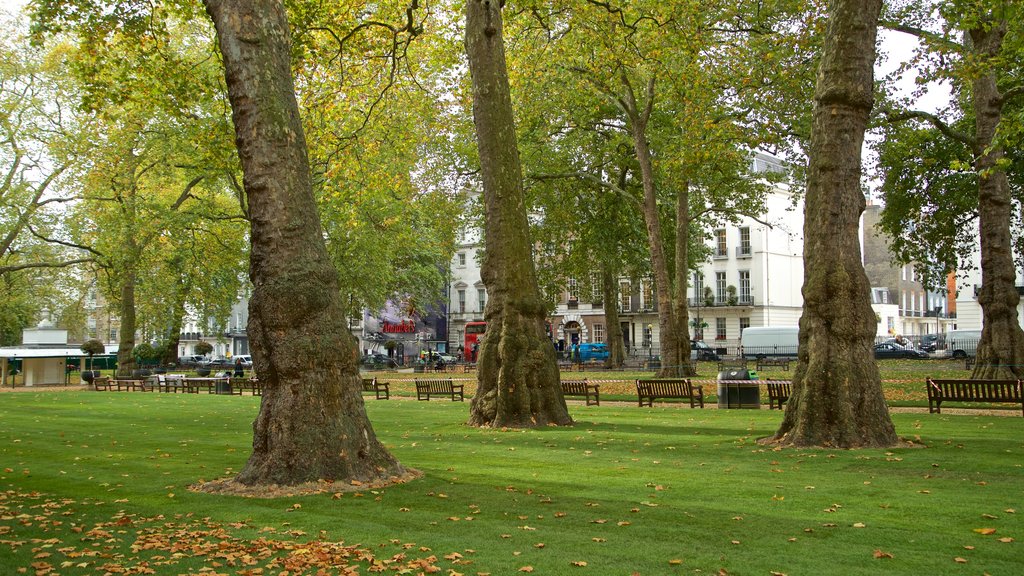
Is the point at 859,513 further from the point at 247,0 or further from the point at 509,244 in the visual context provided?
the point at 509,244

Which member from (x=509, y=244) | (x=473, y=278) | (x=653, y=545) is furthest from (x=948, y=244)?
(x=473, y=278)

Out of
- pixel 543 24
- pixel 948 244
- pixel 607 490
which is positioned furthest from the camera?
pixel 948 244

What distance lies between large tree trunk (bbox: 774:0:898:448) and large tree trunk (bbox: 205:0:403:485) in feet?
20.3

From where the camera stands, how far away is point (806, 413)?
485 inches

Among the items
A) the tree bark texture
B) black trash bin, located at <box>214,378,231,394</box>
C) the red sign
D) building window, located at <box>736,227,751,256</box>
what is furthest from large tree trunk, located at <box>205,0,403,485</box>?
building window, located at <box>736,227,751,256</box>

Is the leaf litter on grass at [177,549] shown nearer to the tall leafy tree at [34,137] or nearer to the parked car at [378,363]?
the tall leafy tree at [34,137]

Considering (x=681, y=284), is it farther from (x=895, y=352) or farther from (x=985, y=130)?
(x=895, y=352)

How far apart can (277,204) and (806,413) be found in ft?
25.6

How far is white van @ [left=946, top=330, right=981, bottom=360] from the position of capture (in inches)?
1876

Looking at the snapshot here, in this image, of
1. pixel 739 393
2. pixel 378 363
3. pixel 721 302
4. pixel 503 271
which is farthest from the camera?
pixel 721 302

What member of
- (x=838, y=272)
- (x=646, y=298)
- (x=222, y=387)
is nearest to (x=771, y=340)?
(x=646, y=298)

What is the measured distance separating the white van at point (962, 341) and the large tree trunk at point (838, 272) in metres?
39.0

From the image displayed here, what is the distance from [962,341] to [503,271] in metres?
41.3

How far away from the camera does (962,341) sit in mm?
48906
